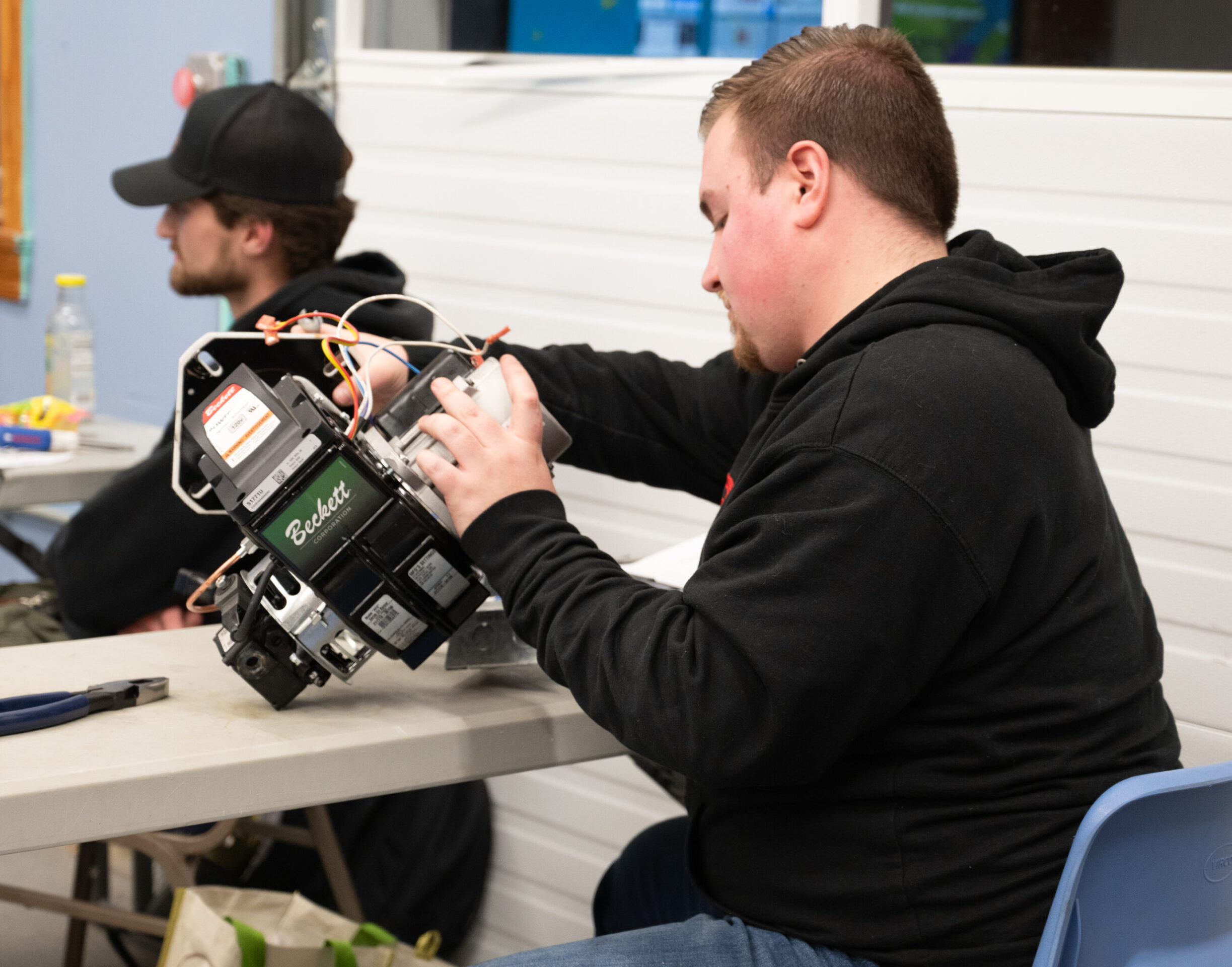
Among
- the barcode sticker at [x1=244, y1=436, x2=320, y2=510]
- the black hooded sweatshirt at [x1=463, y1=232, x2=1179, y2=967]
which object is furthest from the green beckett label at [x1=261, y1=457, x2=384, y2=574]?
the black hooded sweatshirt at [x1=463, y1=232, x2=1179, y2=967]

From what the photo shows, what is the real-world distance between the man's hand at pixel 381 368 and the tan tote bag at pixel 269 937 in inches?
31.1

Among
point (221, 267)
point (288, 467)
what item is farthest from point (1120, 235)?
point (221, 267)

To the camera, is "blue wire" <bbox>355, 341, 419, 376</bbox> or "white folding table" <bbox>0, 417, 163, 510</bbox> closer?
"blue wire" <bbox>355, 341, 419, 376</bbox>

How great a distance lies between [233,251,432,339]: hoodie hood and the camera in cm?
229

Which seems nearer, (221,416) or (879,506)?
(879,506)

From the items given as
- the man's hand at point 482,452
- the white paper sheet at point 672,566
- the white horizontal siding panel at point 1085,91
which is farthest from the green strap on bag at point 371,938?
the white horizontal siding panel at point 1085,91

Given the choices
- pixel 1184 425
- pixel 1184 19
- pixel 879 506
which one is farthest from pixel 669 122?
pixel 879 506

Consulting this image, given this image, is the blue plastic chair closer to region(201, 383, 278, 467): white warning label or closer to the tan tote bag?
region(201, 383, 278, 467): white warning label

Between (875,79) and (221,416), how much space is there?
801 millimetres

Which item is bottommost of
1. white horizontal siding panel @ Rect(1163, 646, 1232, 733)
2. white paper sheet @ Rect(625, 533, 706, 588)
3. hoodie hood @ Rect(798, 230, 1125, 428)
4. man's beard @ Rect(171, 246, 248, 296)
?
white horizontal siding panel @ Rect(1163, 646, 1232, 733)

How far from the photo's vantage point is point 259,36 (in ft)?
10.8

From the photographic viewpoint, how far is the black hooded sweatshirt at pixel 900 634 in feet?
3.65

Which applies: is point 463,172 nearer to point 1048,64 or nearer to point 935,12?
point 935,12

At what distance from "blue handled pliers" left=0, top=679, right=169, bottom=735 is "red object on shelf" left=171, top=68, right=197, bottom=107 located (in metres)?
2.44
